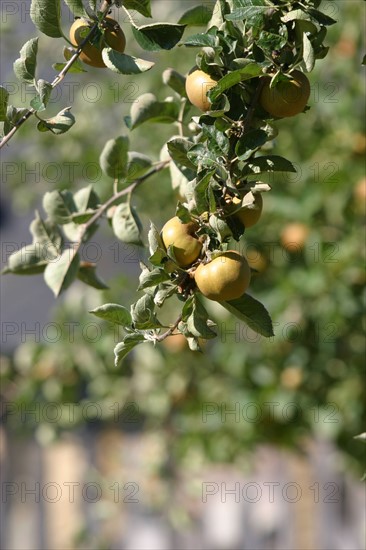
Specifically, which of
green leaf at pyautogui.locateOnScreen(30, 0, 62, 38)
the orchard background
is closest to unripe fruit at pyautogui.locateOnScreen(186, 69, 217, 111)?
green leaf at pyautogui.locateOnScreen(30, 0, 62, 38)

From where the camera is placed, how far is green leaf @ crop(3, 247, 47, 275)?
987mm

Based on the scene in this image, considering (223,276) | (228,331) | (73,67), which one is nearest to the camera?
(223,276)

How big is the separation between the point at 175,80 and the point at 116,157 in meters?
0.11

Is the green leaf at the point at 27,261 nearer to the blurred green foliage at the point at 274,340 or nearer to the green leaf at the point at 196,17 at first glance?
the green leaf at the point at 196,17

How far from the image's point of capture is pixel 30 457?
12.2ft

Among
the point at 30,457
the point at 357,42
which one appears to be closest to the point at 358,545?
the point at 30,457

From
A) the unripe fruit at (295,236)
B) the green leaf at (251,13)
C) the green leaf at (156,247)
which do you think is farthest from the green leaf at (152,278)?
the unripe fruit at (295,236)

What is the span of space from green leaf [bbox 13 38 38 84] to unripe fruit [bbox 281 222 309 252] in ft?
3.79

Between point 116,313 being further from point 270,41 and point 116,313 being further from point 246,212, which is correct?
point 270,41

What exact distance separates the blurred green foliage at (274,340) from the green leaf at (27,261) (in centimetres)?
89

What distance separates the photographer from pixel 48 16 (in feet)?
2.72

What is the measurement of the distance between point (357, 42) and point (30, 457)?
237 cm

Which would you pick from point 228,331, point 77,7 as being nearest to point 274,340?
point 228,331

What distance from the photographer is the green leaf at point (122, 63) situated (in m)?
0.78
